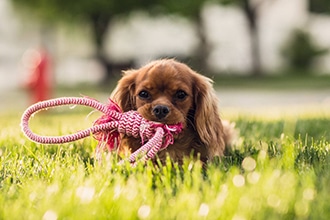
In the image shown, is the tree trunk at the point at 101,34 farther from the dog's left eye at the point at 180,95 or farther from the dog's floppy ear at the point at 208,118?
the dog's left eye at the point at 180,95

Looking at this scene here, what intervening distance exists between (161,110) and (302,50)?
23810 millimetres

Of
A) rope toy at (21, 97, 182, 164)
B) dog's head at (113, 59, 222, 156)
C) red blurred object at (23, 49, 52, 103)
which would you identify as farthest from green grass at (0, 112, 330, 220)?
red blurred object at (23, 49, 52, 103)

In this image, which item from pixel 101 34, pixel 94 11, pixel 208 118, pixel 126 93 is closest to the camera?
pixel 208 118

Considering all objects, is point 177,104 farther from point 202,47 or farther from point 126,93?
point 202,47

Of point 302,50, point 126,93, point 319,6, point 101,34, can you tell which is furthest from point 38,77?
point 319,6

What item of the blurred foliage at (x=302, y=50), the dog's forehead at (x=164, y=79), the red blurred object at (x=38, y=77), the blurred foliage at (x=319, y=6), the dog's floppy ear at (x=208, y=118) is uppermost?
the dog's forehead at (x=164, y=79)

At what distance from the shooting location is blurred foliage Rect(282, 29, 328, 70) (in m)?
26.7

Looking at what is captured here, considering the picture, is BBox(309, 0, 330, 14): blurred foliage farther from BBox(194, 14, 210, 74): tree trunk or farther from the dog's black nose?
Result: the dog's black nose

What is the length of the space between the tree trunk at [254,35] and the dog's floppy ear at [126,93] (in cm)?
2342

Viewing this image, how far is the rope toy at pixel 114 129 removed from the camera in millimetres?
3855

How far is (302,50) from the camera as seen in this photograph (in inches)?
1053

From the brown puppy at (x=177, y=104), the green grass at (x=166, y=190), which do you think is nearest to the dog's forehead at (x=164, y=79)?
the brown puppy at (x=177, y=104)

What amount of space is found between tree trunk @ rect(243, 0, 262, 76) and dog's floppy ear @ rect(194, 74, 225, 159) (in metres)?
23.4

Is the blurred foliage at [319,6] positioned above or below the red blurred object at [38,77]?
below
